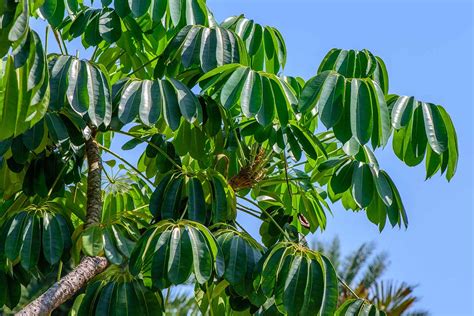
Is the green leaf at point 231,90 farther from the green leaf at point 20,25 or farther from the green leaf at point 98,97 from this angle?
the green leaf at point 20,25

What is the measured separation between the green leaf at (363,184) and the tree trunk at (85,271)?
87cm

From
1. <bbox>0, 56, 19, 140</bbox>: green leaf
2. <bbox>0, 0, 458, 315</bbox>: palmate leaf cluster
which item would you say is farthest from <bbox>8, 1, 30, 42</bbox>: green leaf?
<bbox>0, 0, 458, 315</bbox>: palmate leaf cluster

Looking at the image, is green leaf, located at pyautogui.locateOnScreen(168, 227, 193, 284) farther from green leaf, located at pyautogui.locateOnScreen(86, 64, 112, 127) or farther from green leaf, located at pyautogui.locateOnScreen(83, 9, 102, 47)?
green leaf, located at pyautogui.locateOnScreen(83, 9, 102, 47)

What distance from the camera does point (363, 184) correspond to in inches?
140

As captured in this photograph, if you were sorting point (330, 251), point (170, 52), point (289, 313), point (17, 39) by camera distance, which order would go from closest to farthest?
point (17, 39) → point (289, 313) → point (170, 52) → point (330, 251)

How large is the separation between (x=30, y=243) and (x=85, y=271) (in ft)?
0.67

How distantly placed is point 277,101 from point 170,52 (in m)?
0.42

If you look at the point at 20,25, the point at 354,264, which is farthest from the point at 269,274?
the point at 354,264

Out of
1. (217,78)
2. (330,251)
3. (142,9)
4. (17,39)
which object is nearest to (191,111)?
(217,78)

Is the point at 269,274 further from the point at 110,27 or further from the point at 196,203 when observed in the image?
the point at 110,27

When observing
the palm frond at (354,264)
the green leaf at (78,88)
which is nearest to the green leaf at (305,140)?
the green leaf at (78,88)

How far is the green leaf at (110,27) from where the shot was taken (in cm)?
347

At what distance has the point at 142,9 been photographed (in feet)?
10.6

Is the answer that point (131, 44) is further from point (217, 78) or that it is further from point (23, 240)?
point (23, 240)
